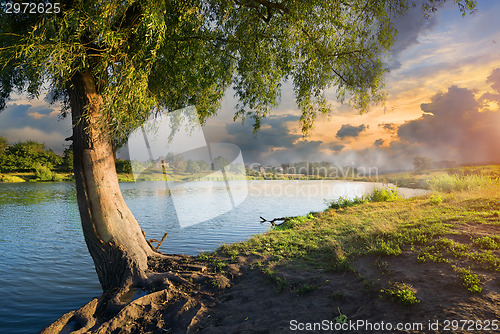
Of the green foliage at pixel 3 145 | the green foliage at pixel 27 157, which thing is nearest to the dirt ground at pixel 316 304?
the green foliage at pixel 27 157

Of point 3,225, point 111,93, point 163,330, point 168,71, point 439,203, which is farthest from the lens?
point 3,225

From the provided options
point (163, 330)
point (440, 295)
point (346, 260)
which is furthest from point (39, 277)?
point (440, 295)

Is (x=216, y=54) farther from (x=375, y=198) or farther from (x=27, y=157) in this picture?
(x=27, y=157)

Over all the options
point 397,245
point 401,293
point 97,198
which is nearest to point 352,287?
point 401,293

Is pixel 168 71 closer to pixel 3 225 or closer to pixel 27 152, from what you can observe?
pixel 3 225

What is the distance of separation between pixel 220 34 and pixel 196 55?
3.86 ft

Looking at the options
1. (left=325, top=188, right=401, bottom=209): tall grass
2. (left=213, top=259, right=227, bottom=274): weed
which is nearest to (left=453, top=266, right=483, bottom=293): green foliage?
(left=213, top=259, right=227, bottom=274): weed

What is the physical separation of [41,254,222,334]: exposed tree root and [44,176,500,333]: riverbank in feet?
0.07

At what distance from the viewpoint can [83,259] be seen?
34.8 feet

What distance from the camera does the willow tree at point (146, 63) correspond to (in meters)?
5.88

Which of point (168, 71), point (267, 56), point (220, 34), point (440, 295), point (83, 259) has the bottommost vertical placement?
point (83, 259)

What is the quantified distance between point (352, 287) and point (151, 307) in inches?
156

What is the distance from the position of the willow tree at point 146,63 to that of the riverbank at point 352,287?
1.76 m

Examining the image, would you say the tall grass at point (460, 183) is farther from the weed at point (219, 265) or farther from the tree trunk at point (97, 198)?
the tree trunk at point (97, 198)
